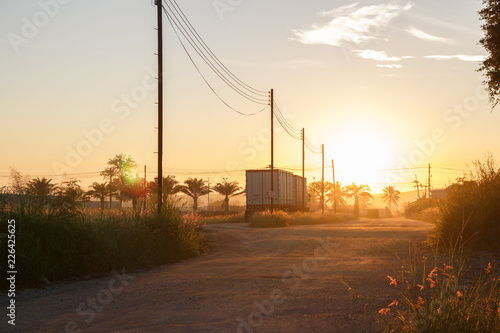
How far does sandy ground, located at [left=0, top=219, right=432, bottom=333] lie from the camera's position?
21.9ft

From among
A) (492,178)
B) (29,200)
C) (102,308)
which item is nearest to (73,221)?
(29,200)

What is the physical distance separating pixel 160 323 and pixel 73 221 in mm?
6444

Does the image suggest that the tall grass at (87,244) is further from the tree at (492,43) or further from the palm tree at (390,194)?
the palm tree at (390,194)

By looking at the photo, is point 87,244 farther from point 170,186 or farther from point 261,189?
point 170,186

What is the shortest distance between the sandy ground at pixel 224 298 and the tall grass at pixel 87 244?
1.86 ft

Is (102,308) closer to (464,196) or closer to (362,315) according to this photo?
(362,315)

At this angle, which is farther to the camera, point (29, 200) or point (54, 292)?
point (29, 200)

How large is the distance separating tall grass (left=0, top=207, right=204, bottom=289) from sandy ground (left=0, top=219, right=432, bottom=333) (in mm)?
566

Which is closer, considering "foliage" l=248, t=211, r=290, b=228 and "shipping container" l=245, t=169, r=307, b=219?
"foliage" l=248, t=211, r=290, b=228

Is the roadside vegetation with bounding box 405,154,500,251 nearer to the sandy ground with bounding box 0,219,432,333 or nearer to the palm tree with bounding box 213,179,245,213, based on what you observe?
the sandy ground with bounding box 0,219,432,333

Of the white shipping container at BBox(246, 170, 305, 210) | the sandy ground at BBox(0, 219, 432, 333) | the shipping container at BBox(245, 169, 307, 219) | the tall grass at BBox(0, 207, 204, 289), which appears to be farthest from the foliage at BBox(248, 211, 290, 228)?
the sandy ground at BBox(0, 219, 432, 333)

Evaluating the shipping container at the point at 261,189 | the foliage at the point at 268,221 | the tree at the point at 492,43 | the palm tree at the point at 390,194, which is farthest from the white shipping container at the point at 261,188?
A: the palm tree at the point at 390,194

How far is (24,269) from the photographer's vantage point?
10.4 meters

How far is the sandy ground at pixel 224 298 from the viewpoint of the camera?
6.69m
